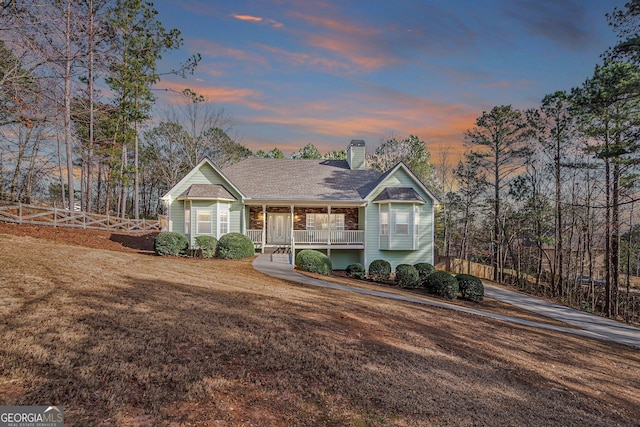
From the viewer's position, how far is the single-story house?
18812 millimetres

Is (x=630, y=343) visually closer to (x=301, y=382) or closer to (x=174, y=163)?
(x=301, y=382)

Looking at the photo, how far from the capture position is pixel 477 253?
35.7m

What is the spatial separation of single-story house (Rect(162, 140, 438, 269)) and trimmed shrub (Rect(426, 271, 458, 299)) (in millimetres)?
4778

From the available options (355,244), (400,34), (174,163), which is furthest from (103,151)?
(400,34)

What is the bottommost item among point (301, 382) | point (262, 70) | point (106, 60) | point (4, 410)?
point (301, 382)

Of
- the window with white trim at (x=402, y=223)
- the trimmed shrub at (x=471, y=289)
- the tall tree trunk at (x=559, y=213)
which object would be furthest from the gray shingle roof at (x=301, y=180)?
the tall tree trunk at (x=559, y=213)

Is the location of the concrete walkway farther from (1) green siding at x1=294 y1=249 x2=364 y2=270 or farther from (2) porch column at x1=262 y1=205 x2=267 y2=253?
(1) green siding at x1=294 y1=249 x2=364 y2=270

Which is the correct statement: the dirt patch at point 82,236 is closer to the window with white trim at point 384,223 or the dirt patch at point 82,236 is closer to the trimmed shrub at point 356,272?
the trimmed shrub at point 356,272

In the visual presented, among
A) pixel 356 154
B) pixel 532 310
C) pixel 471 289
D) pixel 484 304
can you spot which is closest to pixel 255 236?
pixel 356 154

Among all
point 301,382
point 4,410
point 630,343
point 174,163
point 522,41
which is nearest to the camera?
point 4,410

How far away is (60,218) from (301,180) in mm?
15347

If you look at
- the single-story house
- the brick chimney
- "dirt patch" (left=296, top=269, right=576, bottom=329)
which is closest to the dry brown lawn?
"dirt patch" (left=296, top=269, right=576, bottom=329)

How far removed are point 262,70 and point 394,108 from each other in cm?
823

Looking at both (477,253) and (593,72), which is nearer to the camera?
(593,72)
